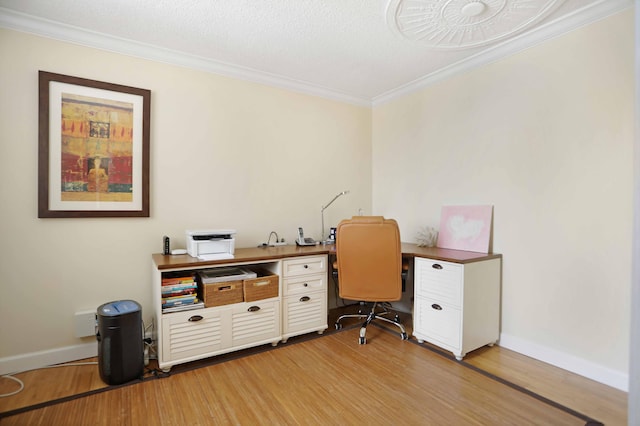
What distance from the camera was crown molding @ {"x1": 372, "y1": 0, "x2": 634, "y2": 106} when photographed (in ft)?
7.12

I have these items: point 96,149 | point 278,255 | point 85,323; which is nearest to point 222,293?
point 278,255

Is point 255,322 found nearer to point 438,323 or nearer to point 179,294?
point 179,294

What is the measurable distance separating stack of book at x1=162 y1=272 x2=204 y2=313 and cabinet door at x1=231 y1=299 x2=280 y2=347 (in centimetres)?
31

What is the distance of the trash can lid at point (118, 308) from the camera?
2.19m

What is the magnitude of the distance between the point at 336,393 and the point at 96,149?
2543 millimetres

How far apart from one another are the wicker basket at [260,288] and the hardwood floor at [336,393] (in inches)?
18.1

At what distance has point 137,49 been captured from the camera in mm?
2693

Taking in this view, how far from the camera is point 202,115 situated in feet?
9.90

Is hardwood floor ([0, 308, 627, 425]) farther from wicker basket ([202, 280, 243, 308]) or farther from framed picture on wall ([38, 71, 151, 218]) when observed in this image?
framed picture on wall ([38, 71, 151, 218])

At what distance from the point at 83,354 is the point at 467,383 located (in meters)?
2.86

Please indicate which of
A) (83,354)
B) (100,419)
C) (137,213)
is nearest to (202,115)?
(137,213)

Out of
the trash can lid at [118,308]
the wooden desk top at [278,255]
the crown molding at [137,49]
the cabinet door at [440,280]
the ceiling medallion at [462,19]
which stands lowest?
the trash can lid at [118,308]

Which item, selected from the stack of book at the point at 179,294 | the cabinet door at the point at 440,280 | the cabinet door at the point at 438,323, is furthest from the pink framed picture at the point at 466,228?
the stack of book at the point at 179,294

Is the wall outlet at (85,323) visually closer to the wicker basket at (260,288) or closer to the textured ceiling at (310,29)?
the wicker basket at (260,288)
